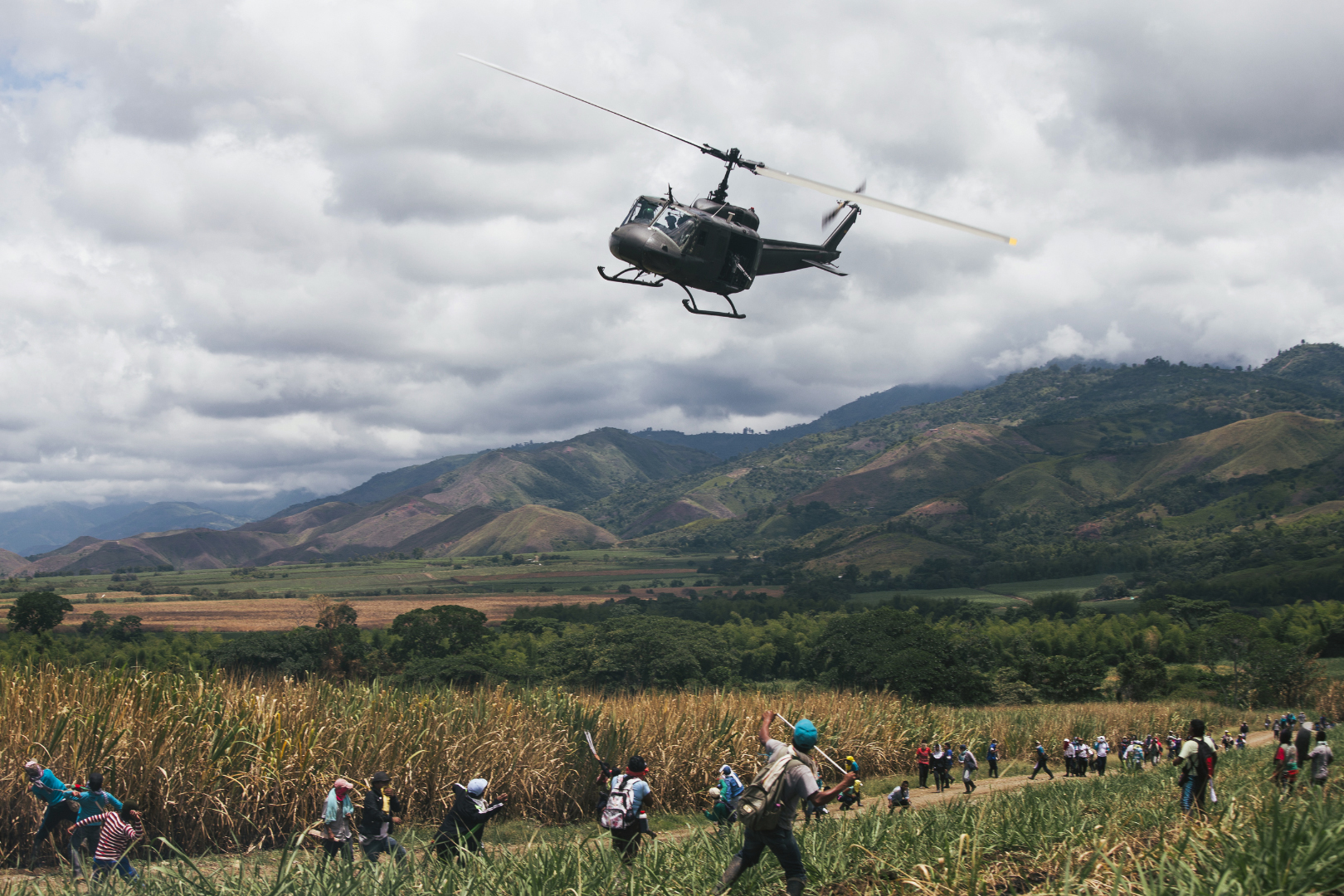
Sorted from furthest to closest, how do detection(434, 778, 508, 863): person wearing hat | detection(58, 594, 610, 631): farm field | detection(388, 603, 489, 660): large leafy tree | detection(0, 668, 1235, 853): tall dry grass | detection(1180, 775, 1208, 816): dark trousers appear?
detection(58, 594, 610, 631): farm field, detection(388, 603, 489, 660): large leafy tree, detection(0, 668, 1235, 853): tall dry grass, detection(1180, 775, 1208, 816): dark trousers, detection(434, 778, 508, 863): person wearing hat

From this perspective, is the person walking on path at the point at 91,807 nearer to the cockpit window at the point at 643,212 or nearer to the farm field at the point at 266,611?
the cockpit window at the point at 643,212

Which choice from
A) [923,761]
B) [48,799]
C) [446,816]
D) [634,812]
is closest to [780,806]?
[634,812]

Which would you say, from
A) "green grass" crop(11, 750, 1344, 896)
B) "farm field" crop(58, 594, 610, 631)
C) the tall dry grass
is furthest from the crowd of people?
"farm field" crop(58, 594, 610, 631)

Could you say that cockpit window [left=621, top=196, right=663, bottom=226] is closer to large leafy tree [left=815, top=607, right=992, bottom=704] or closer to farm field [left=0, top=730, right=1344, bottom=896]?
farm field [left=0, top=730, right=1344, bottom=896]

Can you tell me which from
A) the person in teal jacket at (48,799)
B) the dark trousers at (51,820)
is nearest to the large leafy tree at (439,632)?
the dark trousers at (51,820)

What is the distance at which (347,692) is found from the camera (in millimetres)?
16641

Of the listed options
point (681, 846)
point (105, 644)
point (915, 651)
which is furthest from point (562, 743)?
point (105, 644)

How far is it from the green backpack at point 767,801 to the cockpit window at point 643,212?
564 inches

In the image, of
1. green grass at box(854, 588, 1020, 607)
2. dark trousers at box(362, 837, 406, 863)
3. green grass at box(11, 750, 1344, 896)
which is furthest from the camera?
green grass at box(854, 588, 1020, 607)

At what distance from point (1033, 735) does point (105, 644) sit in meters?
77.0

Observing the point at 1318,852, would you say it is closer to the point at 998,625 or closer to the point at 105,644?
the point at 105,644

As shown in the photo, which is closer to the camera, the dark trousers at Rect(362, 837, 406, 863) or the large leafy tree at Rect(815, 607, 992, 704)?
the dark trousers at Rect(362, 837, 406, 863)

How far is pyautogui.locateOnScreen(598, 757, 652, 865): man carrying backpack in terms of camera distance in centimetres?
966

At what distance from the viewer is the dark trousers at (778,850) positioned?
275 inches
